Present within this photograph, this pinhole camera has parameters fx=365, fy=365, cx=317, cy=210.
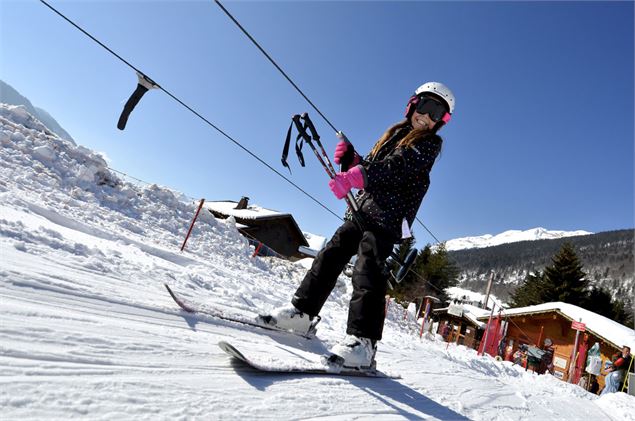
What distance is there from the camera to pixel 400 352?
3654 mm

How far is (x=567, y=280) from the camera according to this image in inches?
1409

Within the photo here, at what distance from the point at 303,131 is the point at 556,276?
41878 millimetres

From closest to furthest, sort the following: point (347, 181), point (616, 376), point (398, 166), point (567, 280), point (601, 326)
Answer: point (347, 181), point (398, 166), point (616, 376), point (601, 326), point (567, 280)

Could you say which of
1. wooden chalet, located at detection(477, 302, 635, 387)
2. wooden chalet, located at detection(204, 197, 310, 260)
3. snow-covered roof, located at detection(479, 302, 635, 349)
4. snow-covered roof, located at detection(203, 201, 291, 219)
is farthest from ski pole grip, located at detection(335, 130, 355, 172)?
snow-covered roof, located at detection(203, 201, 291, 219)

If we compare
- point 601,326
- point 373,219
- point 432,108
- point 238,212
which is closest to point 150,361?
point 373,219

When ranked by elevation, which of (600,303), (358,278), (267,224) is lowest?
(358,278)

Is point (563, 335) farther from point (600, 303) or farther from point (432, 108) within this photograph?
point (432, 108)

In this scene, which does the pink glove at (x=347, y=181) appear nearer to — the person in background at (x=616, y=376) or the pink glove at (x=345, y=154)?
the pink glove at (x=345, y=154)

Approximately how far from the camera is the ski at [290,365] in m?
1.52

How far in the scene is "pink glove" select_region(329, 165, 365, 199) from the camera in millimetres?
2268

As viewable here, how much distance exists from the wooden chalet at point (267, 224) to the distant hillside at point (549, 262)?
128953 millimetres

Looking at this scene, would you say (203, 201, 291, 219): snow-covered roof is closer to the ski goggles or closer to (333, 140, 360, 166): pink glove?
(333, 140, 360, 166): pink glove

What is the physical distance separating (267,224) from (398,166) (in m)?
25.6

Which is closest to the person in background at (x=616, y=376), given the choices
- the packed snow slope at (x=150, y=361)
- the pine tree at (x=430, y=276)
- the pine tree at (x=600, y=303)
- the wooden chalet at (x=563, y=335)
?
the wooden chalet at (x=563, y=335)
